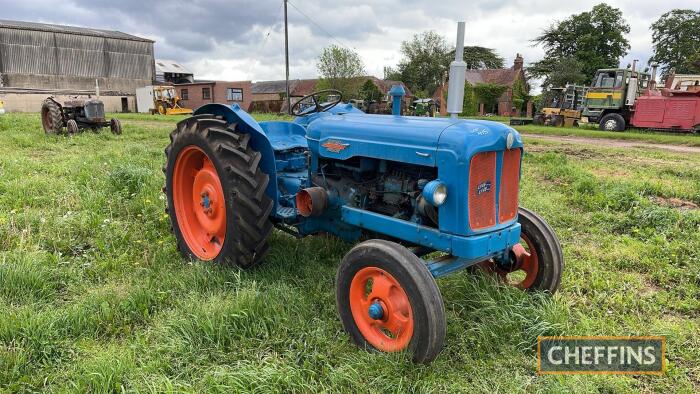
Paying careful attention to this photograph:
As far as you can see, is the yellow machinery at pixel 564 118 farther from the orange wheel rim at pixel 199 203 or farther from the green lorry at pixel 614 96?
the orange wheel rim at pixel 199 203

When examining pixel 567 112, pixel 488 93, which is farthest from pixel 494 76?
pixel 567 112

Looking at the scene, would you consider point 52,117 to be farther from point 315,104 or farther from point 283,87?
point 283,87

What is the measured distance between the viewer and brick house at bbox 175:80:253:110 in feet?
123

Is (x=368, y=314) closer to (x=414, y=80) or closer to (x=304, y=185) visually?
(x=304, y=185)

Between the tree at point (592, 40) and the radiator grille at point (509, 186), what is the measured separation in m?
41.6

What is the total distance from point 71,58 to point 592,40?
4392 centimetres

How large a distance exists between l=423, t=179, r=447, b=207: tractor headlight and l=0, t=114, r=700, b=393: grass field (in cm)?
79

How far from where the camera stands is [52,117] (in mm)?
11234

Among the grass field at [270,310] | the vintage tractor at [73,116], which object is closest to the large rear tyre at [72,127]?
the vintage tractor at [73,116]

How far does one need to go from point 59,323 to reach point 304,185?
1776 millimetres

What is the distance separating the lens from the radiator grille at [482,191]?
103 inches

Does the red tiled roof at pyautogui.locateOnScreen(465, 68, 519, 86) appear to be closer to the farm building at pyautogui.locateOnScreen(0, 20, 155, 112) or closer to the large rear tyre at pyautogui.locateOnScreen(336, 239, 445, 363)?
the farm building at pyautogui.locateOnScreen(0, 20, 155, 112)

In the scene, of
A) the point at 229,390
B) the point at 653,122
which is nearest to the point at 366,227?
the point at 229,390

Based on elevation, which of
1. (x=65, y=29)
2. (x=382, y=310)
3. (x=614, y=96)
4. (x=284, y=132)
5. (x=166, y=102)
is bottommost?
(x=382, y=310)
